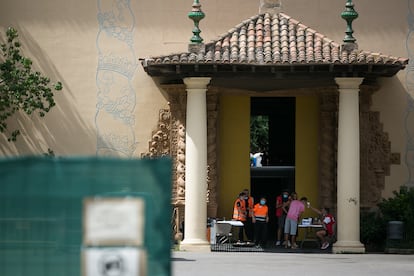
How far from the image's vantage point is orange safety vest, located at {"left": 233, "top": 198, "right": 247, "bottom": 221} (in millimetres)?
29422

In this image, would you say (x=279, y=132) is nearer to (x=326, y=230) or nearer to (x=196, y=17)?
(x=326, y=230)

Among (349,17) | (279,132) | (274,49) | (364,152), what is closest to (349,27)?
(349,17)

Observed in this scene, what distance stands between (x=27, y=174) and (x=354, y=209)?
19212 millimetres

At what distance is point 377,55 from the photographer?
90.1ft

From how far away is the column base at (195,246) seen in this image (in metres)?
27.2

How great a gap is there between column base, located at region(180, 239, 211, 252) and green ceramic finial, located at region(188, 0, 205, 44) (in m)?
4.89

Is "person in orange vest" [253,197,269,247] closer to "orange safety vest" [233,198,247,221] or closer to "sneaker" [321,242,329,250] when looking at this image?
"orange safety vest" [233,198,247,221]

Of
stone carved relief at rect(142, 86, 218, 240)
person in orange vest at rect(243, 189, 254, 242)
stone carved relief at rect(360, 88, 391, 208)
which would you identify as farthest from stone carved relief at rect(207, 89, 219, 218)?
stone carved relief at rect(360, 88, 391, 208)

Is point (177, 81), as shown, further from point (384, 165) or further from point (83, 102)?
point (384, 165)

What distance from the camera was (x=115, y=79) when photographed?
98.9 ft

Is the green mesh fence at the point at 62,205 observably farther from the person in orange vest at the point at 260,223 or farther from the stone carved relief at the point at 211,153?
the stone carved relief at the point at 211,153

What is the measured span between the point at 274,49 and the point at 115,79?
4867 millimetres

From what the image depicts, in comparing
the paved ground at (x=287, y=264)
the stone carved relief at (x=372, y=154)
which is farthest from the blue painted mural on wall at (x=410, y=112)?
the paved ground at (x=287, y=264)

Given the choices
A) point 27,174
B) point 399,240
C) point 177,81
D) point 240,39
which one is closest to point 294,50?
point 240,39
